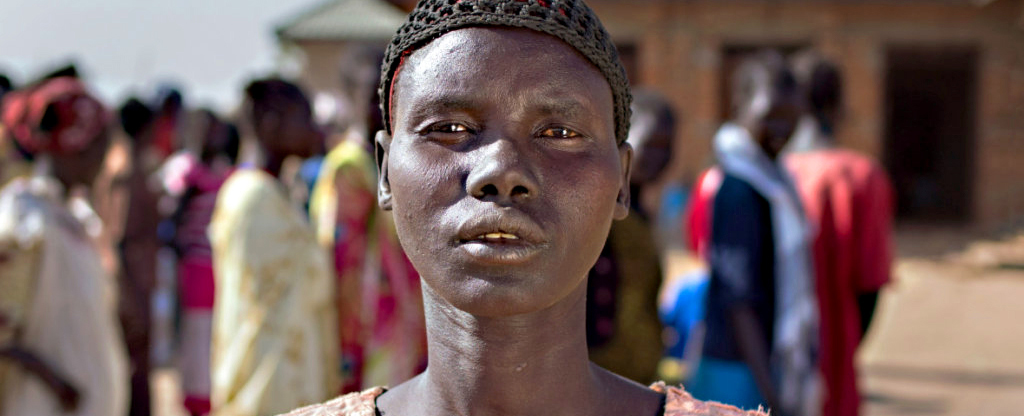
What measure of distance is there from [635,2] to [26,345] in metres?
12.9

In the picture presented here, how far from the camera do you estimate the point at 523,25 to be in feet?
4.22

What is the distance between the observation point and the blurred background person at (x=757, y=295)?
3.16 meters

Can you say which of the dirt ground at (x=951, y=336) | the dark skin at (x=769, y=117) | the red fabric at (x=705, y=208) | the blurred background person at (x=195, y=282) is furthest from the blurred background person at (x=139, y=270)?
the dirt ground at (x=951, y=336)

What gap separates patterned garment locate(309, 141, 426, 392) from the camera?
125 inches

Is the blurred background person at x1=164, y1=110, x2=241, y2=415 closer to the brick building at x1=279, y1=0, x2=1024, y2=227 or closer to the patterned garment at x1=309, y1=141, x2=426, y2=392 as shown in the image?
the patterned garment at x1=309, y1=141, x2=426, y2=392

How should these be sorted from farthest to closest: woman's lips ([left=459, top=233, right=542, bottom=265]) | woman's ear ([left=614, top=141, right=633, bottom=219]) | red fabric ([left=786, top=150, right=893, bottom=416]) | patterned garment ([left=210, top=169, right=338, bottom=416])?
1. red fabric ([left=786, top=150, right=893, bottom=416])
2. patterned garment ([left=210, top=169, right=338, bottom=416])
3. woman's ear ([left=614, top=141, right=633, bottom=219])
4. woman's lips ([left=459, top=233, right=542, bottom=265])

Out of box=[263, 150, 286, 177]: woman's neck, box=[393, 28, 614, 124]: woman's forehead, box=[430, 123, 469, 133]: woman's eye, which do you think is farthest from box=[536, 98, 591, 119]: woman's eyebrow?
box=[263, 150, 286, 177]: woman's neck

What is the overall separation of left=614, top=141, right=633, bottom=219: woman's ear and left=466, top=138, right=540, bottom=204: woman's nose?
0.74ft

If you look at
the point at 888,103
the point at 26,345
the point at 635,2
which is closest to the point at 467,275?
the point at 26,345

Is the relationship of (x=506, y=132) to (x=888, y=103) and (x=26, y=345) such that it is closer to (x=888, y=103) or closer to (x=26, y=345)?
(x=26, y=345)

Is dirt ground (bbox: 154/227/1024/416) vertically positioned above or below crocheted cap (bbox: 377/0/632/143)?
below

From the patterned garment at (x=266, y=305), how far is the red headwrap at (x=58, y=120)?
0.67m

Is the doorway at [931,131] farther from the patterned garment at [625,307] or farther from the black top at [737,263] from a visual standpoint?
the patterned garment at [625,307]

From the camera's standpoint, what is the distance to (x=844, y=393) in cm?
356
